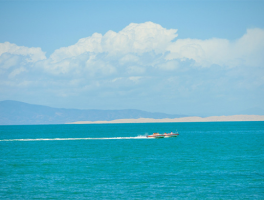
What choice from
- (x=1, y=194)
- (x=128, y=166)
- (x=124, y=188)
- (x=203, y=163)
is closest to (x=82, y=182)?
(x=124, y=188)

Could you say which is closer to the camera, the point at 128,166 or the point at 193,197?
the point at 193,197

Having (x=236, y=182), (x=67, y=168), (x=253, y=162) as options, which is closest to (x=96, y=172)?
(x=67, y=168)

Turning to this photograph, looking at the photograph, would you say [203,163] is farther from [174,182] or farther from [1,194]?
[1,194]

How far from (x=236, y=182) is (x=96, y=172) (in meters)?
22.0

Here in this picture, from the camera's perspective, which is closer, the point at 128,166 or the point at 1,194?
the point at 1,194

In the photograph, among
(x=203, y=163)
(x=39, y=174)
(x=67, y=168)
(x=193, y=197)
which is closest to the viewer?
(x=193, y=197)

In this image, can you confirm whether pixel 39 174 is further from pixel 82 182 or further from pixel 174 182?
pixel 174 182

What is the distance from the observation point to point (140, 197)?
140 feet

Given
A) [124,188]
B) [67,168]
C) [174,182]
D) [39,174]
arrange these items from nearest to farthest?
[124,188] < [174,182] < [39,174] < [67,168]

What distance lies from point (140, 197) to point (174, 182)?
9000mm

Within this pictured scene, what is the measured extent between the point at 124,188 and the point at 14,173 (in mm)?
21511

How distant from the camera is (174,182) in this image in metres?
50.1

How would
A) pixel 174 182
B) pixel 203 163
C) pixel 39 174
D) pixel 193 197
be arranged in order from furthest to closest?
pixel 203 163, pixel 39 174, pixel 174 182, pixel 193 197

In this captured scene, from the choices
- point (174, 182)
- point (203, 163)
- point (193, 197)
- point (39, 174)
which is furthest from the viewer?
point (203, 163)
